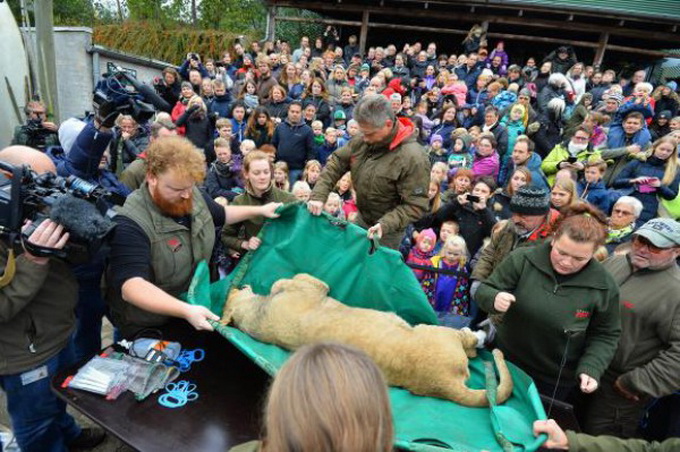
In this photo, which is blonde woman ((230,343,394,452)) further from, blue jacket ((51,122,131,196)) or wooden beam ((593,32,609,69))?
Result: wooden beam ((593,32,609,69))

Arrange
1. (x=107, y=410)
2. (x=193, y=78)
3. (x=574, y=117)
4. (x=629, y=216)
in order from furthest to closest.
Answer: (x=193, y=78), (x=574, y=117), (x=629, y=216), (x=107, y=410)

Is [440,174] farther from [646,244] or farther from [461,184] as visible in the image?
[646,244]

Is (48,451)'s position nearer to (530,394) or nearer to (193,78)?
(530,394)

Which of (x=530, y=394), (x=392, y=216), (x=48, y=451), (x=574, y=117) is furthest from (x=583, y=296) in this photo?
(x=574, y=117)

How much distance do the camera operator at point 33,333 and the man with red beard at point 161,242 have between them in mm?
294

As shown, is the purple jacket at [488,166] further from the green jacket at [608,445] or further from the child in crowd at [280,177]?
the green jacket at [608,445]

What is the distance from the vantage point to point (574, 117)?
8.09 metres

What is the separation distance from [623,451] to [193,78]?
11.0 m

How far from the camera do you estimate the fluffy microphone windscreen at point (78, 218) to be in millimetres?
1884

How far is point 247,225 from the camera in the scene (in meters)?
3.66

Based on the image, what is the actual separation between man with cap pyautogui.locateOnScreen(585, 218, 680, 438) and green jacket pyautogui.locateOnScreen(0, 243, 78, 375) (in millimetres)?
3389

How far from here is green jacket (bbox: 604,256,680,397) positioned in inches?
97.0

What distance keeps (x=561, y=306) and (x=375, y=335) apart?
1.11 meters

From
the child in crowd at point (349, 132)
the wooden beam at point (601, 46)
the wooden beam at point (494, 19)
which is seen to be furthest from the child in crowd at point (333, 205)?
the wooden beam at point (601, 46)
